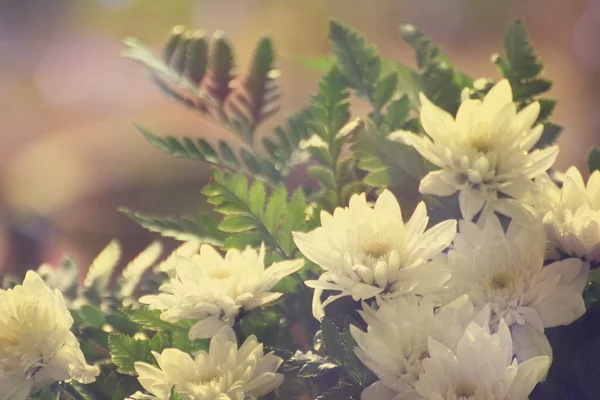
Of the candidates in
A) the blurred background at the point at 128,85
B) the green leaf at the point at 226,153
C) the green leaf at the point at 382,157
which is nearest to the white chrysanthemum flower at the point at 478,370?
the green leaf at the point at 382,157

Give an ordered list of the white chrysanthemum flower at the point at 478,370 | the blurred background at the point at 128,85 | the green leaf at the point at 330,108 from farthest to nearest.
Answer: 1. the blurred background at the point at 128,85
2. the green leaf at the point at 330,108
3. the white chrysanthemum flower at the point at 478,370

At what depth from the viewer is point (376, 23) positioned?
1.47 m

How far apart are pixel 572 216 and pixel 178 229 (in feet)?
0.77

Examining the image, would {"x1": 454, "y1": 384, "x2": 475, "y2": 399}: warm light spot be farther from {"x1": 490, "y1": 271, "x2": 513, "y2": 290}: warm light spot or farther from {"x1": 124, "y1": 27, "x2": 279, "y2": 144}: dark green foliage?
{"x1": 124, "y1": 27, "x2": 279, "y2": 144}: dark green foliage

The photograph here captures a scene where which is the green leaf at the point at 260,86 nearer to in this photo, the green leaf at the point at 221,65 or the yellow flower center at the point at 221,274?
the green leaf at the point at 221,65

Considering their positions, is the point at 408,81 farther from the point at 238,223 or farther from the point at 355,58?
the point at 238,223

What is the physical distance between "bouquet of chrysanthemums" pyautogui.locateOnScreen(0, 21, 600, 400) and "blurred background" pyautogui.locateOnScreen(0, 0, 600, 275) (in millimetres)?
993

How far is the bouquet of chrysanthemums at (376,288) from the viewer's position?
288mm

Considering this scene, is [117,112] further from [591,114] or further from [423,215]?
[423,215]

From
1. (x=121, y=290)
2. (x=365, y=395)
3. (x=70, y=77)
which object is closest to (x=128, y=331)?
(x=121, y=290)

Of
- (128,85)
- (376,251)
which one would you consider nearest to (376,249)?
(376,251)

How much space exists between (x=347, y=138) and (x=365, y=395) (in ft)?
0.48

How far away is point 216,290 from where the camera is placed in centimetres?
32

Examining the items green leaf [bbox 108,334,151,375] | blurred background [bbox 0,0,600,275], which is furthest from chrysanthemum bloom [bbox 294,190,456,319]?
blurred background [bbox 0,0,600,275]
